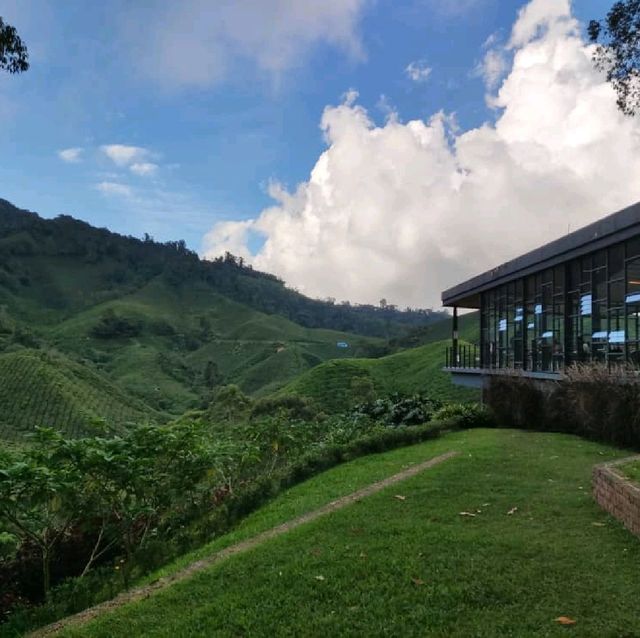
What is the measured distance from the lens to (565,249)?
1639cm

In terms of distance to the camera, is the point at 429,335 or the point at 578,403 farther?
the point at 429,335

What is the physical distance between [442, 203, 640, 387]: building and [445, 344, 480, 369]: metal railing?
0.98 meters

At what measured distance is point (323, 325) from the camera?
4850 inches

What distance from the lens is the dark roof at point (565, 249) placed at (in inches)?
529

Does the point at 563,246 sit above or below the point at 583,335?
above

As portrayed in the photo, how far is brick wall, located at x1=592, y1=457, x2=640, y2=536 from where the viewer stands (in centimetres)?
528

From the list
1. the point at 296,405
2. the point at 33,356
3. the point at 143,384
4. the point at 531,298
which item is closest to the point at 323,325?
the point at 143,384

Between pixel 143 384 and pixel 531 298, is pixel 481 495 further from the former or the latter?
pixel 143 384

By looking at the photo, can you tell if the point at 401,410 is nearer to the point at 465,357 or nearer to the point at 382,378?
the point at 465,357

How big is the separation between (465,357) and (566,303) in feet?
32.8

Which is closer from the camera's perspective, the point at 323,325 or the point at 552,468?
the point at 552,468

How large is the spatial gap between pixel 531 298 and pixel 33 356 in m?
52.1

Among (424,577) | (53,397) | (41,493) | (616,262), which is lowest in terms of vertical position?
(53,397)

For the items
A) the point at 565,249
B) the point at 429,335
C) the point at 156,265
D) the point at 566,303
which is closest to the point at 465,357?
the point at 566,303
